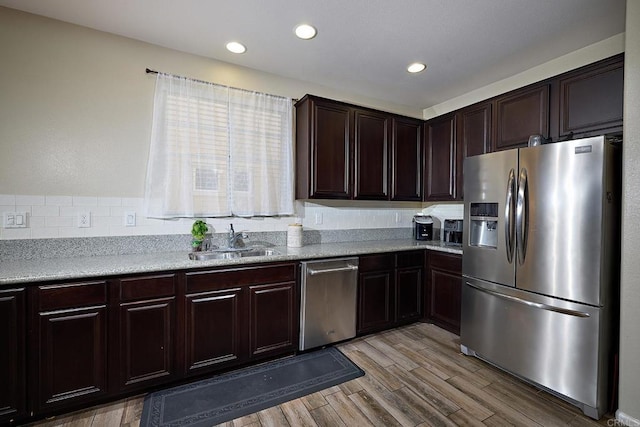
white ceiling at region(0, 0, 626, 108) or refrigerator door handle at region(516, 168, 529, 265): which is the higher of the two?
white ceiling at region(0, 0, 626, 108)

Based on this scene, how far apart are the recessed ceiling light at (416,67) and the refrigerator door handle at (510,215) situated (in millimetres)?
1278

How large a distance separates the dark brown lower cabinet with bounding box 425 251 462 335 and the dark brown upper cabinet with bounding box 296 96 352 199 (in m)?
1.17

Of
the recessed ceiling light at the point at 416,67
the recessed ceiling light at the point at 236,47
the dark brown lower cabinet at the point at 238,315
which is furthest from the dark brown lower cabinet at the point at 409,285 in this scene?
the recessed ceiling light at the point at 236,47

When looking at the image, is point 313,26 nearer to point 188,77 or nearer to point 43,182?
point 188,77

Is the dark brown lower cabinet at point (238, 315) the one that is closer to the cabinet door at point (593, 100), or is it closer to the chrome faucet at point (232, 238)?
the chrome faucet at point (232, 238)

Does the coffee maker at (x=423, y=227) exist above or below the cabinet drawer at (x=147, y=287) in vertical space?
above

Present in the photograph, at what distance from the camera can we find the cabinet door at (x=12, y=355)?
1595 mm

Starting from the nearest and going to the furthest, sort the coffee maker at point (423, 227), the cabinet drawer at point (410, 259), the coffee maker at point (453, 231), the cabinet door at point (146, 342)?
the cabinet door at point (146, 342), the cabinet drawer at point (410, 259), the coffee maker at point (453, 231), the coffee maker at point (423, 227)

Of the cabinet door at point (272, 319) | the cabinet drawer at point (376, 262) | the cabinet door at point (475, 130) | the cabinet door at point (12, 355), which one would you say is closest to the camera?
the cabinet door at point (12, 355)

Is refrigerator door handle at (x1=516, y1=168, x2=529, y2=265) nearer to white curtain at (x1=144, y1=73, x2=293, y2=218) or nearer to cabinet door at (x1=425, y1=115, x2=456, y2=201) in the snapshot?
cabinet door at (x1=425, y1=115, x2=456, y2=201)

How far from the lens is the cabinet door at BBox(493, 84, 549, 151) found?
2.47m

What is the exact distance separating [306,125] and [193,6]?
4.19ft

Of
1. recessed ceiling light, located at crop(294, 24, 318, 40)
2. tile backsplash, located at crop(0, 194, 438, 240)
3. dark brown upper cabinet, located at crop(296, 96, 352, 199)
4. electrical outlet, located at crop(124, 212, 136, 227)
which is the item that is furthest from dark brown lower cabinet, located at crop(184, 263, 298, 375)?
recessed ceiling light, located at crop(294, 24, 318, 40)

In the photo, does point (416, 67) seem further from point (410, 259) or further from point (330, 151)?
point (410, 259)
